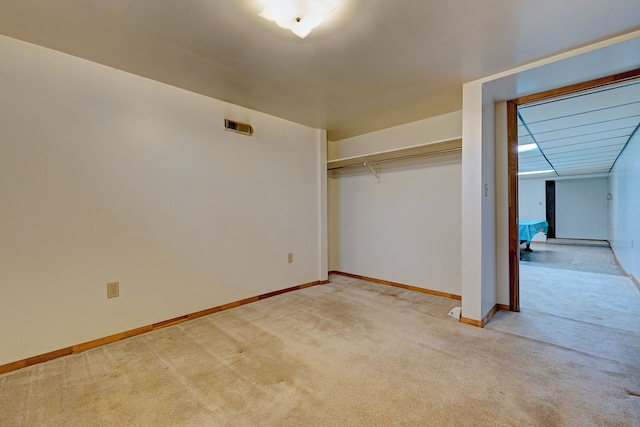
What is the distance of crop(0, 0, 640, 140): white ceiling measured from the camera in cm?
156

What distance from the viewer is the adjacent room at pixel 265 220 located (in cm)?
155

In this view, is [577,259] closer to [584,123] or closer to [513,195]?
[584,123]

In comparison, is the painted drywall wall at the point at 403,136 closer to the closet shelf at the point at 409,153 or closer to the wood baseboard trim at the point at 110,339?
the closet shelf at the point at 409,153

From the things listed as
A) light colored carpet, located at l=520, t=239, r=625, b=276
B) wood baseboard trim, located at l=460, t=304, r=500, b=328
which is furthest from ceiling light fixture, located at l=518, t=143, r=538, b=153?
wood baseboard trim, located at l=460, t=304, r=500, b=328

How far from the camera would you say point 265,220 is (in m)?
3.31

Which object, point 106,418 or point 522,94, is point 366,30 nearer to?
point 522,94

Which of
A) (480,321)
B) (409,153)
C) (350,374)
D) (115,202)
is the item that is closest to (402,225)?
(409,153)

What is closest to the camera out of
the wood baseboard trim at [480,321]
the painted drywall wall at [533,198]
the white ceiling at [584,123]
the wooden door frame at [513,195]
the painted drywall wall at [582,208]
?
the wood baseboard trim at [480,321]

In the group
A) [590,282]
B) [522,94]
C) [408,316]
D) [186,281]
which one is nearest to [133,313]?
[186,281]

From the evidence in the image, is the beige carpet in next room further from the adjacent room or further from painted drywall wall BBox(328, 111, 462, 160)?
painted drywall wall BBox(328, 111, 462, 160)

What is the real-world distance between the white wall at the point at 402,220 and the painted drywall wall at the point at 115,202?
1.40m

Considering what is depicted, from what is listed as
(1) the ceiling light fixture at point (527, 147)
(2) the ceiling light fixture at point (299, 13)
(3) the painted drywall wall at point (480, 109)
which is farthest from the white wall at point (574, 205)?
(2) the ceiling light fixture at point (299, 13)

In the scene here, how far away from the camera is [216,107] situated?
287 cm

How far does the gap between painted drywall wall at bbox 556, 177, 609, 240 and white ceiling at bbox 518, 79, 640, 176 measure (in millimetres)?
4079
